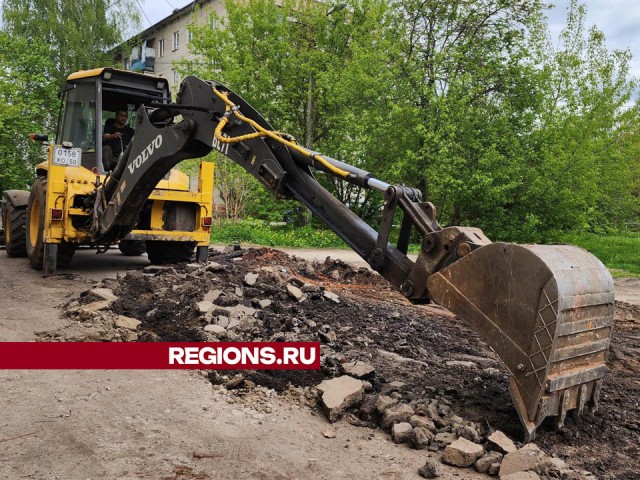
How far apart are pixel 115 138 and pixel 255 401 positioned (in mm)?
5928

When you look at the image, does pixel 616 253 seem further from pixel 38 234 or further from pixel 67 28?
pixel 67 28

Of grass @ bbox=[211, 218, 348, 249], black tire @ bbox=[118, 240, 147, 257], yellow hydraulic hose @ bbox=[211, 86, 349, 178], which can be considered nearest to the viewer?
yellow hydraulic hose @ bbox=[211, 86, 349, 178]

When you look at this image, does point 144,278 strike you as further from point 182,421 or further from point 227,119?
point 182,421

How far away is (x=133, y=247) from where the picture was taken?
11.3 m

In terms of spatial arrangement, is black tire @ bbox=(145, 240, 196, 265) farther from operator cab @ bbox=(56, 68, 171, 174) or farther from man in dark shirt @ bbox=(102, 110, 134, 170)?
operator cab @ bbox=(56, 68, 171, 174)

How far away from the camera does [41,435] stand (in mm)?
3416

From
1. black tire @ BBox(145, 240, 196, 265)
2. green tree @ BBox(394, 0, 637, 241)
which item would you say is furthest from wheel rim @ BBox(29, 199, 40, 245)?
green tree @ BBox(394, 0, 637, 241)

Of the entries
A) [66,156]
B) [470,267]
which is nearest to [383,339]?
[470,267]

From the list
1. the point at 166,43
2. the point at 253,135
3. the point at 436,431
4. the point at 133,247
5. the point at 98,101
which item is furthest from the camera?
the point at 166,43

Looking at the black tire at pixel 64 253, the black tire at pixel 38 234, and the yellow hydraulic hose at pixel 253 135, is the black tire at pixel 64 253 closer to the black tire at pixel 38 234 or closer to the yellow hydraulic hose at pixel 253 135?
the black tire at pixel 38 234

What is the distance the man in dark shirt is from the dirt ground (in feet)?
8.37

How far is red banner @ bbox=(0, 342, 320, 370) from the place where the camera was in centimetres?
481

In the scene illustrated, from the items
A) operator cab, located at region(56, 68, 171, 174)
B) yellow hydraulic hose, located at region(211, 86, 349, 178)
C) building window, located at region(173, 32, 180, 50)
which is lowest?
yellow hydraulic hose, located at region(211, 86, 349, 178)

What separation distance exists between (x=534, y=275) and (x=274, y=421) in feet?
6.09
